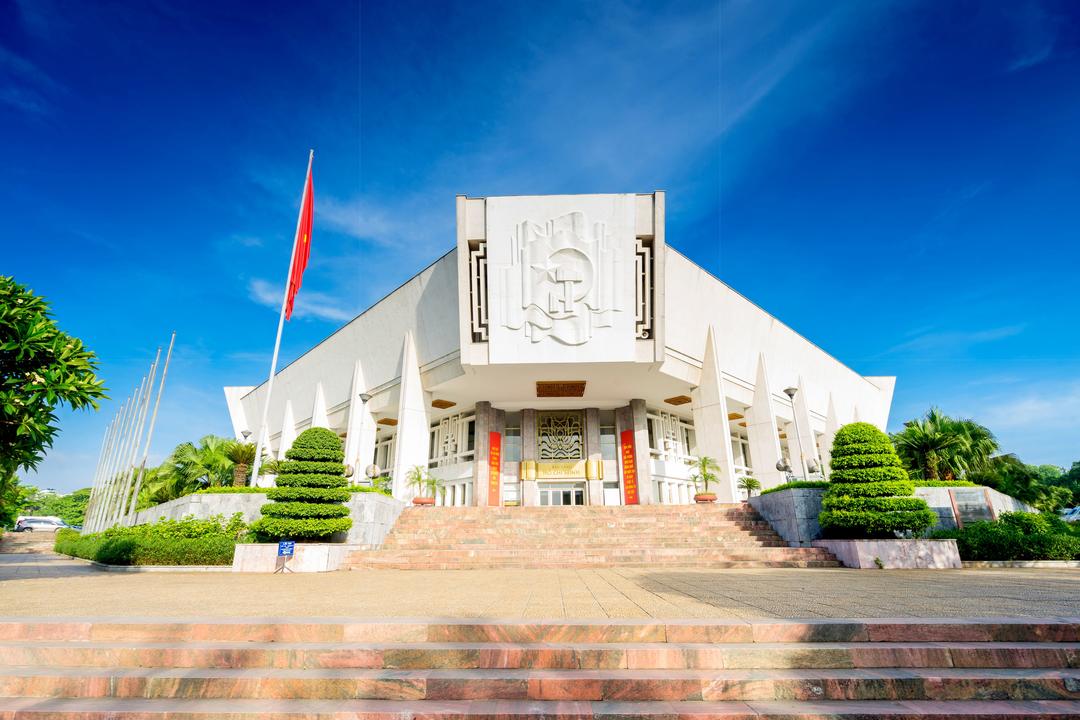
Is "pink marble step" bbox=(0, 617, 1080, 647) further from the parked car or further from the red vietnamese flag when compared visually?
the parked car

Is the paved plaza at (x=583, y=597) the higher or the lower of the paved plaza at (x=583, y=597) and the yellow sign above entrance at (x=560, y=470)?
the lower

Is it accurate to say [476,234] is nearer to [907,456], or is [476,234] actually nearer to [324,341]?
[324,341]

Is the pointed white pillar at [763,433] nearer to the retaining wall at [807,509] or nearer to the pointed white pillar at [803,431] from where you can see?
the pointed white pillar at [803,431]

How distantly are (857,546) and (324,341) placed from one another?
28.5 metres

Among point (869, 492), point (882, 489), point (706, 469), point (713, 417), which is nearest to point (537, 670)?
point (869, 492)

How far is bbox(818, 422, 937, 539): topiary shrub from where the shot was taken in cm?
1130

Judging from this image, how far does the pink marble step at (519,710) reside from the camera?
3.03 metres

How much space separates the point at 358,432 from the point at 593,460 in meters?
12.5

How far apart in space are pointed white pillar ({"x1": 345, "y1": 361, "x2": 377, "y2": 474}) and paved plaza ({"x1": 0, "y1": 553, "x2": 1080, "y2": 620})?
1535 centimetres

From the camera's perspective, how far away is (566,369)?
21875 mm

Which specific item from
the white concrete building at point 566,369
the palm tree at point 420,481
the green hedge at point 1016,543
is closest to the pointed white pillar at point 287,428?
the white concrete building at point 566,369

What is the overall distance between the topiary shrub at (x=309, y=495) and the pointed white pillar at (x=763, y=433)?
64.5ft

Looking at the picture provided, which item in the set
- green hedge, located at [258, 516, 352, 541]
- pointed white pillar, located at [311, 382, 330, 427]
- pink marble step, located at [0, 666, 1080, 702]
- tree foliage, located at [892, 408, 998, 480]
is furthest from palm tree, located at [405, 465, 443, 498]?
tree foliage, located at [892, 408, 998, 480]

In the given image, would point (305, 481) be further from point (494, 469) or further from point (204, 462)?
point (204, 462)
